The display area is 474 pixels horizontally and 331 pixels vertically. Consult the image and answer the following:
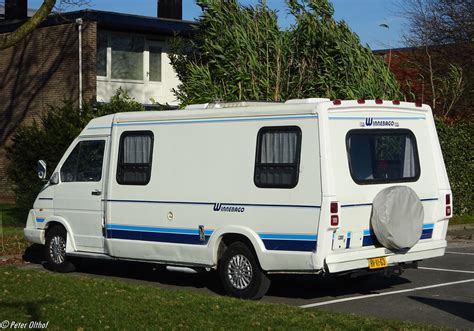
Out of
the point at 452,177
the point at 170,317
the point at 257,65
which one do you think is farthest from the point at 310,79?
the point at 170,317

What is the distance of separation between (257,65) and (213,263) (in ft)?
28.6

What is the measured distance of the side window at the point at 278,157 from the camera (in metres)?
11.3

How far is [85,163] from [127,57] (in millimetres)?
19328

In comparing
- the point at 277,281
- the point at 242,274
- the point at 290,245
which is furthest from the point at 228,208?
the point at 277,281

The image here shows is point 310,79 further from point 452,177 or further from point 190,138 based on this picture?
point 190,138

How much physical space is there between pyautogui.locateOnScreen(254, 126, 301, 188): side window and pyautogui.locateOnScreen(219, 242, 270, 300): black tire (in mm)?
927

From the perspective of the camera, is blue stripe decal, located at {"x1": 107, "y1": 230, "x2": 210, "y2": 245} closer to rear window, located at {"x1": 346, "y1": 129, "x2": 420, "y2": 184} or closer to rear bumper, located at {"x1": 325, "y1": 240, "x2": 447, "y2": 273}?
rear bumper, located at {"x1": 325, "y1": 240, "x2": 447, "y2": 273}

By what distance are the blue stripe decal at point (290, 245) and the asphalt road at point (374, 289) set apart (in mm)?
712

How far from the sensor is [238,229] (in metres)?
11.7

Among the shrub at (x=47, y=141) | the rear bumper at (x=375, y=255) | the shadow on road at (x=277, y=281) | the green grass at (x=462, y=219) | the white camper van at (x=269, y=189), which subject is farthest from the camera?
the green grass at (x=462, y=219)

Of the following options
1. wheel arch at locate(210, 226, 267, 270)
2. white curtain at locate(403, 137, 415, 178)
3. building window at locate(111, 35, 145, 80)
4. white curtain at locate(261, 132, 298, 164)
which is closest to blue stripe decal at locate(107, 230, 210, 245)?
wheel arch at locate(210, 226, 267, 270)

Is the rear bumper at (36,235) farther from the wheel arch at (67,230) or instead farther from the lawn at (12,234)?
the lawn at (12,234)

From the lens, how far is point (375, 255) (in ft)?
37.6

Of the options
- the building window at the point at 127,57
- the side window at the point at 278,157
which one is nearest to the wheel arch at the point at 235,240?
the side window at the point at 278,157
